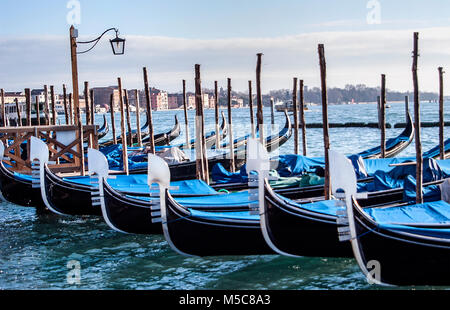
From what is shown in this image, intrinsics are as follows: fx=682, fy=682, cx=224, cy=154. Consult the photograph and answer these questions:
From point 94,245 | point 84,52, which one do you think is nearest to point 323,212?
point 94,245

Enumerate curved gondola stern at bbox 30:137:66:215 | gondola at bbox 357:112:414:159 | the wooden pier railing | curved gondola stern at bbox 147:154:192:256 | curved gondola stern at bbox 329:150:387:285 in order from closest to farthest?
curved gondola stern at bbox 329:150:387:285 < curved gondola stern at bbox 147:154:192:256 < curved gondola stern at bbox 30:137:66:215 < the wooden pier railing < gondola at bbox 357:112:414:159

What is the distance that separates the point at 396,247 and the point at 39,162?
4112mm

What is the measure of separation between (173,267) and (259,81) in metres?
3.49

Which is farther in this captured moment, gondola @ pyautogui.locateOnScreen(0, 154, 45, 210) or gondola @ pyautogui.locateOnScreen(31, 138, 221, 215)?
gondola @ pyautogui.locateOnScreen(0, 154, 45, 210)

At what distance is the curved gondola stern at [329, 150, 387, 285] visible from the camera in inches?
164

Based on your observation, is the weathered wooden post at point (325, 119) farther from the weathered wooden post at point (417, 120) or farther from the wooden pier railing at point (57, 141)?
the wooden pier railing at point (57, 141)

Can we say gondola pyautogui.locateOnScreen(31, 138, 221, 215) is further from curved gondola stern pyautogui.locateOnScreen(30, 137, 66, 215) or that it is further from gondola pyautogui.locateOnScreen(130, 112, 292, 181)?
gondola pyautogui.locateOnScreen(130, 112, 292, 181)

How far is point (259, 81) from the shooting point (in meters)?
8.58

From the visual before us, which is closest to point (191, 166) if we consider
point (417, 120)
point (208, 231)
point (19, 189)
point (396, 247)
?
point (19, 189)

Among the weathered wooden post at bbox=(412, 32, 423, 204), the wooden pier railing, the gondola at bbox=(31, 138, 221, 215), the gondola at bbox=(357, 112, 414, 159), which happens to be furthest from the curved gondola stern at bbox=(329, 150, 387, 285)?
the gondola at bbox=(357, 112, 414, 159)

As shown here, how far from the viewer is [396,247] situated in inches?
177

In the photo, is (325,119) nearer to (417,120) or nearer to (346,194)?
(417,120)

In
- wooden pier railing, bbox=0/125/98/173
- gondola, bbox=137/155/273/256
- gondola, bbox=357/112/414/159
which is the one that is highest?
wooden pier railing, bbox=0/125/98/173

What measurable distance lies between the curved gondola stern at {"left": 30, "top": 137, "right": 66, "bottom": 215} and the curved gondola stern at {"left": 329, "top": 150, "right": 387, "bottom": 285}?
329 cm
